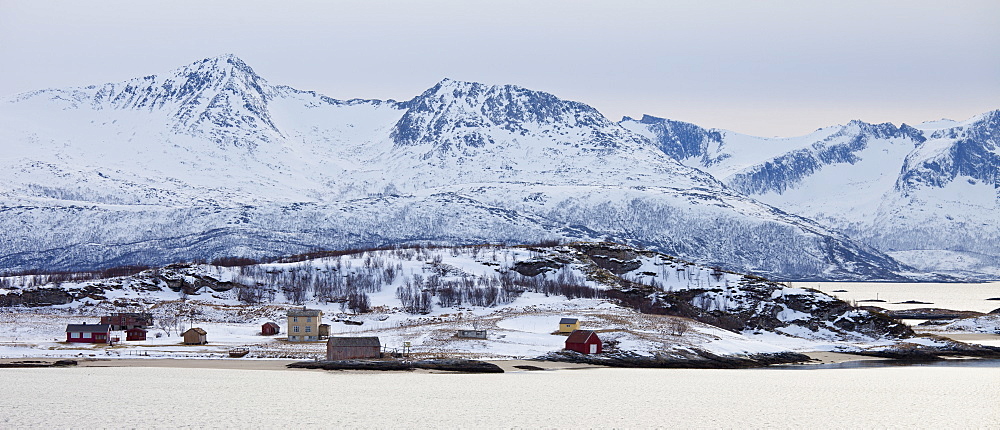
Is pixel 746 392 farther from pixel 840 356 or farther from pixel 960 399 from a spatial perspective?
pixel 840 356

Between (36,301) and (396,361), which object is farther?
(36,301)

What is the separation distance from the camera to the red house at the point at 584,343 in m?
114

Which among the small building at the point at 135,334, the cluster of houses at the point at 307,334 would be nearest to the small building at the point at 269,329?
the cluster of houses at the point at 307,334

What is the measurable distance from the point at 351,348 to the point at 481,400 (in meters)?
30.3

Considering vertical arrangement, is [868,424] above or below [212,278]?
below

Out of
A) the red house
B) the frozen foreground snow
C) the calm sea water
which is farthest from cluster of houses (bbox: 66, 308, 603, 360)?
the calm sea water

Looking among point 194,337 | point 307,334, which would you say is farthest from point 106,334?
point 307,334

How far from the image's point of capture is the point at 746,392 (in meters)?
85.7

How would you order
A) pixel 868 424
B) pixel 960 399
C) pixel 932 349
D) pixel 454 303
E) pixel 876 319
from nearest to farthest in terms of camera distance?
pixel 868 424, pixel 960 399, pixel 932 349, pixel 876 319, pixel 454 303

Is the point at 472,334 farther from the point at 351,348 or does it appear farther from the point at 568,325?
the point at 351,348

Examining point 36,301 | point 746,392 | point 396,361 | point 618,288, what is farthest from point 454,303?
point 746,392

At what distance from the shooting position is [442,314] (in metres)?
163

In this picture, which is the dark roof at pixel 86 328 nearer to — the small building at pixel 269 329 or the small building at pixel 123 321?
the small building at pixel 123 321

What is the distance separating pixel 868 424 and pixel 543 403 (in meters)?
19.7
